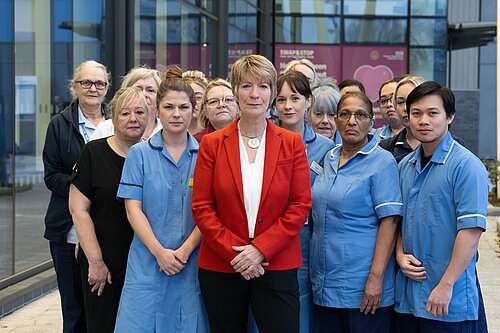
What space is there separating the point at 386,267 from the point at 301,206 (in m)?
0.56

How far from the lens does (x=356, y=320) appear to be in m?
4.04

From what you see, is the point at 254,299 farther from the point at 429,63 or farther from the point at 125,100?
the point at 429,63

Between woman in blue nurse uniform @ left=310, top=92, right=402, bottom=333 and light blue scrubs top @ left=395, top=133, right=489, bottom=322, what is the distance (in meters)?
0.14

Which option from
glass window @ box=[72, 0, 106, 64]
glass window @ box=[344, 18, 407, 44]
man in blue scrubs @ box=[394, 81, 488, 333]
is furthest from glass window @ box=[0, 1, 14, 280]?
glass window @ box=[344, 18, 407, 44]

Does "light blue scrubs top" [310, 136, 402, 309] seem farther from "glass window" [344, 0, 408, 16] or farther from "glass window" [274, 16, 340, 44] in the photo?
"glass window" [344, 0, 408, 16]

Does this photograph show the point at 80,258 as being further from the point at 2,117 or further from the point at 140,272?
the point at 2,117

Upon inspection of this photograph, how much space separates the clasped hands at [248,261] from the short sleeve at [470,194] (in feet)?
3.08

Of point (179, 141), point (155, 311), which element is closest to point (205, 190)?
point (179, 141)

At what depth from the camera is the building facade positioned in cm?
756

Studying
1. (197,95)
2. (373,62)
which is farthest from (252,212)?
(373,62)

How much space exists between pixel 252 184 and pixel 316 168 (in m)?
0.58

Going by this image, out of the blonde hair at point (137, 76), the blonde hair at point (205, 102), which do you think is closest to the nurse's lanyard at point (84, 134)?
the blonde hair at point (137, 76)

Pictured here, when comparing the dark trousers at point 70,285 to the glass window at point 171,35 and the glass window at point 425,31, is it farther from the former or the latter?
the glass window at point 425,31

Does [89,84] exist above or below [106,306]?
above
